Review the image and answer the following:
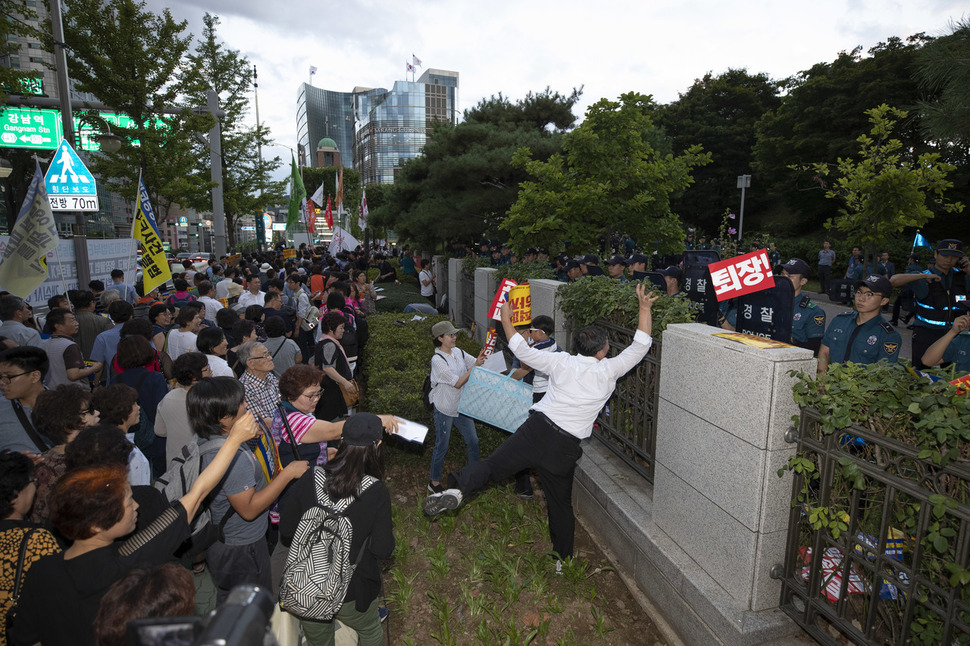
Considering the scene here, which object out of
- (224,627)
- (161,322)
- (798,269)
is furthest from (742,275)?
(161,322)

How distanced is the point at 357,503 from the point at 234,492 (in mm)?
837

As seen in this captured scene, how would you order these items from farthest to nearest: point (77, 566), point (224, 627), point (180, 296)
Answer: point (180, 296) → point (77, 566) → point (224, 627)

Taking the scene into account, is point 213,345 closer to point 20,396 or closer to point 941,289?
point 20,396

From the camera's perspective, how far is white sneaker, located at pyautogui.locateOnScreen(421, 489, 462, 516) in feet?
13.4

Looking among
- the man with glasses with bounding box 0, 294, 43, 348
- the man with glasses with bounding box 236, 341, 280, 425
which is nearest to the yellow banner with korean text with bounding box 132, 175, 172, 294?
the man with glasses with bounding box 0, 294, 43, 348

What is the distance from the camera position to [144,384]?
16.0ft

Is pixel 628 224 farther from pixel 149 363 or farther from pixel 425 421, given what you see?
pixel 149 363

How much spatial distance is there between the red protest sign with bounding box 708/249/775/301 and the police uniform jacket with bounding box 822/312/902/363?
1.45 meters

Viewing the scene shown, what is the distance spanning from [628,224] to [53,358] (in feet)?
30.4

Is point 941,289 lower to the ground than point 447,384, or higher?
higher

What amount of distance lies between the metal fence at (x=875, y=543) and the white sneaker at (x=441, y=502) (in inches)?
87.2

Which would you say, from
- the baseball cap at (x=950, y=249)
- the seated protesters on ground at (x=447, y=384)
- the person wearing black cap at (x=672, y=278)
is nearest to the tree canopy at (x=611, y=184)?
the person wearing black cap at (x=672, y=278)

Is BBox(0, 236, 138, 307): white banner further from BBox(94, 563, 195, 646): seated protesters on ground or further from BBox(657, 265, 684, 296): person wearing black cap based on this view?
BBox(657, 265, 684, 296): person wearing black cap

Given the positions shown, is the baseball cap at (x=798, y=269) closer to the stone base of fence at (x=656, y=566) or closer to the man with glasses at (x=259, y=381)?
the stone base of fence at (x=656, y=566)
